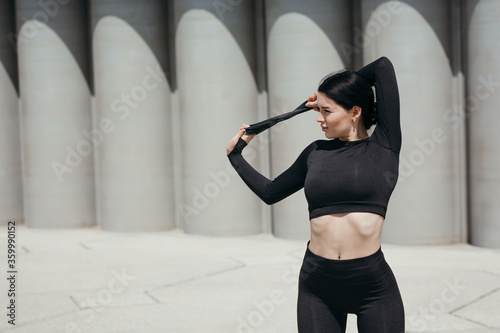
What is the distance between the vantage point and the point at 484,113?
882 centimetres

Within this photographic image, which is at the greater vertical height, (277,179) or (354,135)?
(354,135)

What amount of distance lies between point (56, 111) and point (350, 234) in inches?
355

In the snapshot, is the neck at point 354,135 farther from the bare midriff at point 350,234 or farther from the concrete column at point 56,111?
the concrete column at point 56,111

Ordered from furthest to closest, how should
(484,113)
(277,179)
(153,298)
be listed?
(484,113) < (153,298) < (277,179)

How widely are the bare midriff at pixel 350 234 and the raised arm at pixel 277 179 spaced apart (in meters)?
0.32

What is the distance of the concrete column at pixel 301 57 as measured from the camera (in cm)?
964

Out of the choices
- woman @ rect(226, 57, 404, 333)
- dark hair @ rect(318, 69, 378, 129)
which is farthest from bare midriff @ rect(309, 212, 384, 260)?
dark hair @ rect(318, 69, 378, 129)

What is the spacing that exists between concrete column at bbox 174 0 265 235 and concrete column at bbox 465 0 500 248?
3097 mm

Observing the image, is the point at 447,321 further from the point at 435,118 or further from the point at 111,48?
the point at 111,48

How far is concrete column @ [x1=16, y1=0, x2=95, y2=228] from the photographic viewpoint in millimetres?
11352

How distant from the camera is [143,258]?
905cm

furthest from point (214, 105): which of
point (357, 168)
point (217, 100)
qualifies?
point (357, 168)

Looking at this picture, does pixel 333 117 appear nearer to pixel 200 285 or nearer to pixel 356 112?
pixel 356 112

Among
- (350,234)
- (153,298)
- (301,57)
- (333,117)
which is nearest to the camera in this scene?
(350,234)
